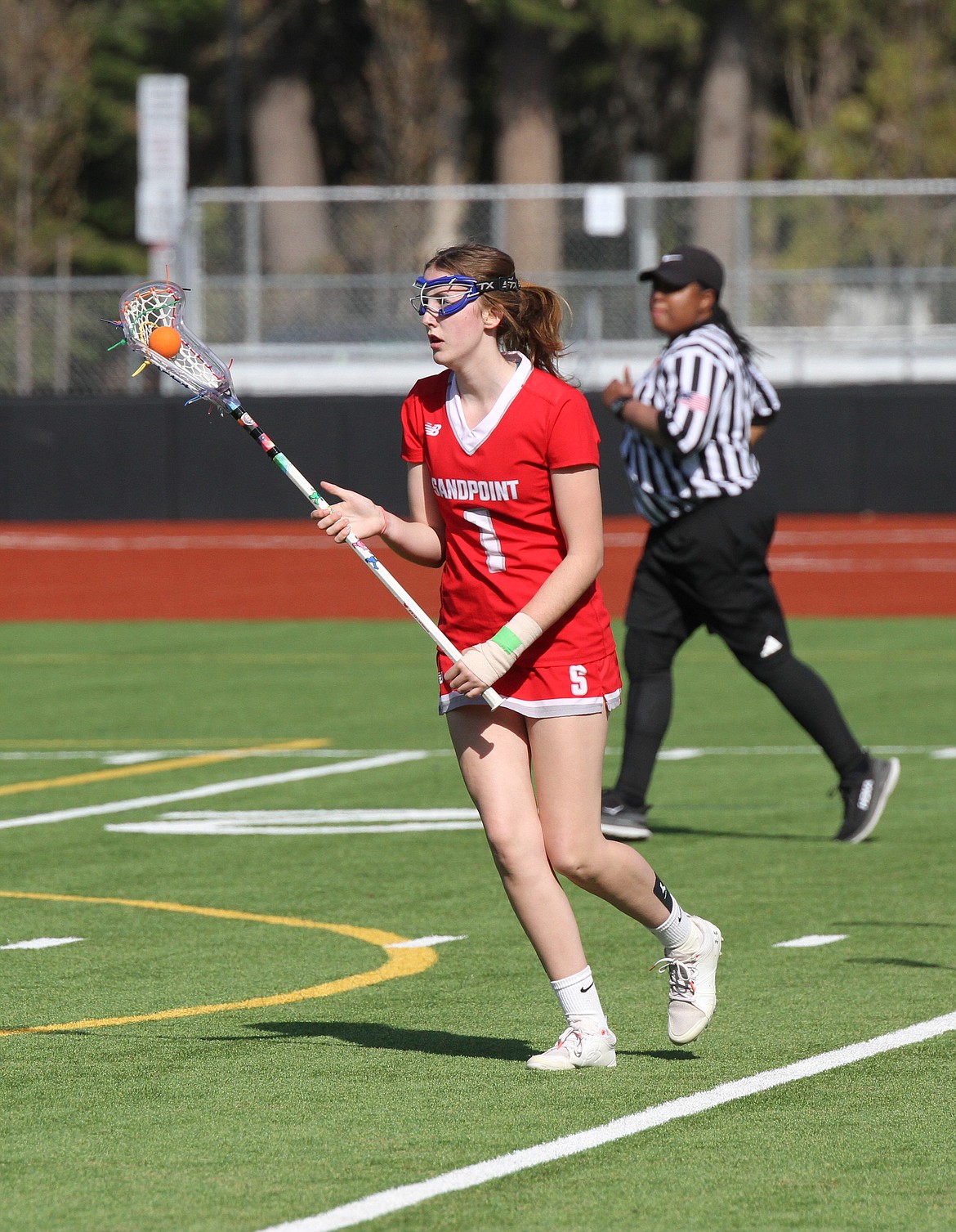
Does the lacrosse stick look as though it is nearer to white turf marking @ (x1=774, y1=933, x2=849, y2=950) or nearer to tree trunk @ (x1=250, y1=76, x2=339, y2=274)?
white turf marking @ (x1=774, y1=933, x2=849, y2=950)

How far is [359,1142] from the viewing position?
201 inches

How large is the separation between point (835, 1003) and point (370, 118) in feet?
149

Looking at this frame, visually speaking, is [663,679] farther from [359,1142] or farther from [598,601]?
[359,1142]

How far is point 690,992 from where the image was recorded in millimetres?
5941

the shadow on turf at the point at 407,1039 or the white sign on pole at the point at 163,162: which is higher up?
the white sign on pole at the point at 163,162

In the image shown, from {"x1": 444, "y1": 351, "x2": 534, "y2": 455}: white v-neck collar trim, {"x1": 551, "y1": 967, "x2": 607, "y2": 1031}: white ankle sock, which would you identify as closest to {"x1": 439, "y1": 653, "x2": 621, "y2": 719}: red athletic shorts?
{"x1": 444, "y1": 351, "x2": 534, "y2": 455}: white v-neck collar trim

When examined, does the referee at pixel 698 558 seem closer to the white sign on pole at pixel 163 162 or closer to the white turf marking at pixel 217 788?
the white turf marking at pixel 217 788

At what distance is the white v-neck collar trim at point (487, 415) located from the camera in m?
5.78

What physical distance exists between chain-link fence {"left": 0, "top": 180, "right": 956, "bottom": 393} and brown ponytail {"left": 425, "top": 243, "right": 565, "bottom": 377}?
75.4 ft

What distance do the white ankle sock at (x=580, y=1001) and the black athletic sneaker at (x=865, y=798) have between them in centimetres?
374

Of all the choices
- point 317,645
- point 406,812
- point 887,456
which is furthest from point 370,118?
point 406,812

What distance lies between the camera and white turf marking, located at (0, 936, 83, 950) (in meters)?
7.46

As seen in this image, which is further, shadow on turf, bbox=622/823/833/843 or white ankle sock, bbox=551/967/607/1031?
shadow on turf, bbox=622/823/833/843

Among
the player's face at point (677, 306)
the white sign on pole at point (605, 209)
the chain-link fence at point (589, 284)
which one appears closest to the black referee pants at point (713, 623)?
the player's face at point (677, 306)
